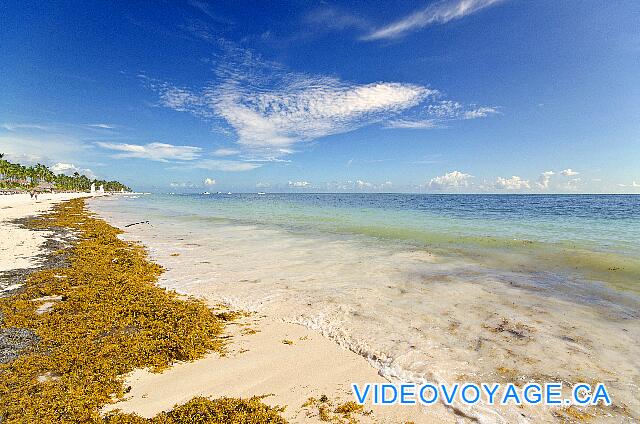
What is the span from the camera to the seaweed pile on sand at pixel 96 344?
16.1 ft

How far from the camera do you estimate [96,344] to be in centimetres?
695

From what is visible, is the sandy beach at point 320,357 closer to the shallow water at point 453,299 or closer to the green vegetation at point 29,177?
the shallow water at point 453,299

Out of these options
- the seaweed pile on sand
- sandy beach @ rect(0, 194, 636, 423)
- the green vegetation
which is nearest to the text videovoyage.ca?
sandy beach @ rect(0, 194, 636, 423)

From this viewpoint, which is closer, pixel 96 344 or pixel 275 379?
pixel 275 379

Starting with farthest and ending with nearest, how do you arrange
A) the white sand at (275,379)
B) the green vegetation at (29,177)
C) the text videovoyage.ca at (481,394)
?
the green vegetation at (29,177) → the text videovoyage.ca at (481,394) → the white sand at (275,379)

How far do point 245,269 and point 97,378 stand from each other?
28.2 feet

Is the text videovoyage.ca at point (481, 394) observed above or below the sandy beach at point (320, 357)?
below

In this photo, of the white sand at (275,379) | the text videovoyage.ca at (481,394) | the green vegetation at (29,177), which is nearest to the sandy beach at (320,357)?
the white sand at (275,379)

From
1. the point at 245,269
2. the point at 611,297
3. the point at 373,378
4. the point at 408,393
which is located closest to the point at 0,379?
the point at 373,378

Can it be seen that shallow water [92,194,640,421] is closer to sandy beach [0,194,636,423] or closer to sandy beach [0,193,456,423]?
sandy beach [0,194,636,423]

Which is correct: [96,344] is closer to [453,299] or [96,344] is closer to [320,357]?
[320,357]

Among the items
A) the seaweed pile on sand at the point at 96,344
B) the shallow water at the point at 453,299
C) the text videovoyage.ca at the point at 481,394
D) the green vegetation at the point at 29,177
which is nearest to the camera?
the seaweed pile on sand at the point at 96,344

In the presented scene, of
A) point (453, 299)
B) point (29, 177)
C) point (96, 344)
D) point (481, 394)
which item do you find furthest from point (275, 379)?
point (29, 177)

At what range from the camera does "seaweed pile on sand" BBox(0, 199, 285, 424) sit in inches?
194
